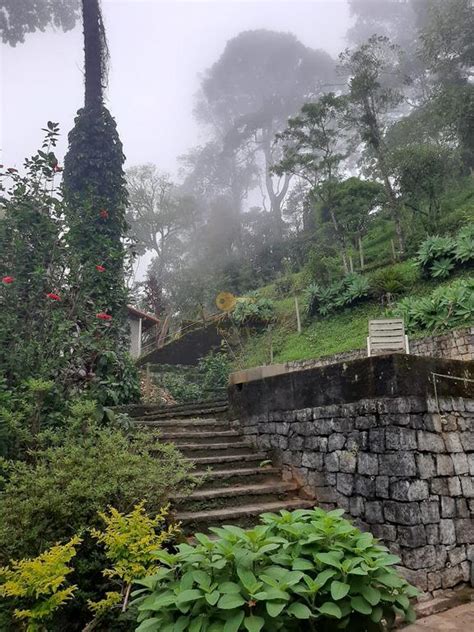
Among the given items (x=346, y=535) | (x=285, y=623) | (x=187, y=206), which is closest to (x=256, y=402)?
(x=346, y=535)

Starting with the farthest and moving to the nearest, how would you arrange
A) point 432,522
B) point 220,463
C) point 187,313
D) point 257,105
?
point 257,105, point 187,313, point 220,463, point 432,522

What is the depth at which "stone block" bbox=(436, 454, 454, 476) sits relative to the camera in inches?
142

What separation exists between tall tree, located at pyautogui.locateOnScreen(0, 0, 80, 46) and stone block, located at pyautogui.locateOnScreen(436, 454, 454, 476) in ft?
68.8

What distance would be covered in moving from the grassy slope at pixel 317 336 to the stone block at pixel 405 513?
21.7 feet

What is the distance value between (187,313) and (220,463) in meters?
18.1

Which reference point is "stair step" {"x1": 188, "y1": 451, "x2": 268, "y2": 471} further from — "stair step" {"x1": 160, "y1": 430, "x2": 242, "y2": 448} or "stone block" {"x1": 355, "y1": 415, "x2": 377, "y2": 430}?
"stone block" {"x1": 355, "y1": 415, "x2": 377, "y2": 430}

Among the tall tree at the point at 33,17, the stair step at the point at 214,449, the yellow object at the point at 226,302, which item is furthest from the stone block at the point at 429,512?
the tall tree at the point at 33,17

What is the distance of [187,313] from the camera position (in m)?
22.7

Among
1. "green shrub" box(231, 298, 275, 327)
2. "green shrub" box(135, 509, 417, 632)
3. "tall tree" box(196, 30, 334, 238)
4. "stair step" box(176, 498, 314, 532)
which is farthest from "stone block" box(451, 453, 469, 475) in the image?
"tall tree" box(196, 30, 334, 238)

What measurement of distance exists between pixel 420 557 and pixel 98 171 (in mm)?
8722

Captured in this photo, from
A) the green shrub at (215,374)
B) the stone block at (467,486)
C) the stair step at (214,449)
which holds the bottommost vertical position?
the stone block at (467,486)

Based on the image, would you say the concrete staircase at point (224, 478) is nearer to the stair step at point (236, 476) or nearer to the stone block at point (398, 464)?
the stair step at point (236, 476)

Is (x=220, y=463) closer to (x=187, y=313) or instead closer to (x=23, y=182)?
(x=23, y=182)

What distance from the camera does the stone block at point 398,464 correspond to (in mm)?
3473
